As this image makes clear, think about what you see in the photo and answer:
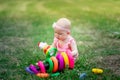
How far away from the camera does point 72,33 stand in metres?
9.05

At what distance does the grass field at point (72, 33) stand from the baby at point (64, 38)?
0.28 m

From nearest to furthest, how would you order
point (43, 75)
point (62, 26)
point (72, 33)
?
point (43, 75) < point (62, 26) < point (72, 33)

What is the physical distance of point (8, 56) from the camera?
6441 mm

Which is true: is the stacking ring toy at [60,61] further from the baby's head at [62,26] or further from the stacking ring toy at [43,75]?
the baby's head at [62,26]

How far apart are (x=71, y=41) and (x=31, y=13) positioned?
829 cm

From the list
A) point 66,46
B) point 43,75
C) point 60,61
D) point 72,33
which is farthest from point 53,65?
point 72,33

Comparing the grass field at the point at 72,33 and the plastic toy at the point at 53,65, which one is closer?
the plastic toy at the point at 53,65

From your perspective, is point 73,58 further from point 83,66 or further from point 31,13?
point 31,13

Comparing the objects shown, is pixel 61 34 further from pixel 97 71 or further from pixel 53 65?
pixel 97 71

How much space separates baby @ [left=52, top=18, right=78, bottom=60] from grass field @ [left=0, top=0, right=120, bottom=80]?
28cm

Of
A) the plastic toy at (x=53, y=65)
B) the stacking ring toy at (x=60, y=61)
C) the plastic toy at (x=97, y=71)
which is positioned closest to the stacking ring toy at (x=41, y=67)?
the plastic toy at (x=53, y=65)

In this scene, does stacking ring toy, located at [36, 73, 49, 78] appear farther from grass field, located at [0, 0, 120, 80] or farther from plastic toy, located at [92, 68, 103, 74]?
plastic toy, located at [92, 68, 103, 74]

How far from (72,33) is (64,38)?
339 cm

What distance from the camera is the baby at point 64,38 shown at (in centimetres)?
555
